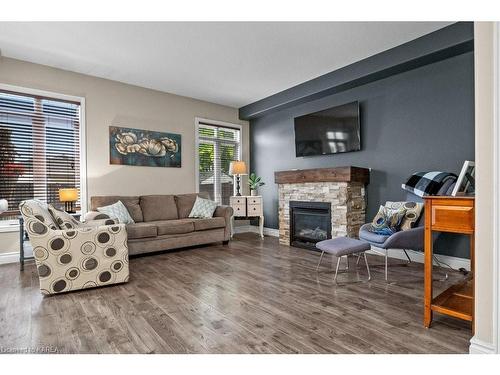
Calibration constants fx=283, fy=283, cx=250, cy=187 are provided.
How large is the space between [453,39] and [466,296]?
263 centimetres

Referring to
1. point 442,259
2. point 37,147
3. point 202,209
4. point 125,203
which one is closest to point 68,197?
point 125,203

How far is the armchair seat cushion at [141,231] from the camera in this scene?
3.84m

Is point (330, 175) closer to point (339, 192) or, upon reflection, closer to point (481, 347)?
point (339, 192)

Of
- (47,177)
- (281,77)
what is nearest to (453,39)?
(281,77)

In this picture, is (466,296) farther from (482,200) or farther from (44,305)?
(44,305)

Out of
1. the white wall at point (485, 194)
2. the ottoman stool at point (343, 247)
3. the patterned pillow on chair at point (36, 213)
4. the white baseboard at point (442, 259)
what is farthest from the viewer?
the white baseboard at point (442, 259)

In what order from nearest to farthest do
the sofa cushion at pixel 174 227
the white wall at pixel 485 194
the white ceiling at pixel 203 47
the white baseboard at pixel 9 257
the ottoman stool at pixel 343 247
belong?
the white wall at pixel 485 194 < the ottoman stool at pixel 343 247 < the white ceiling at pixel 203 47 < the white baseboard at pixel 9 257 < the sofa cushion at pixel 174 227

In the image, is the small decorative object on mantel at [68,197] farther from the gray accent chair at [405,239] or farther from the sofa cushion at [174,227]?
the gray accent chair at [405,239]

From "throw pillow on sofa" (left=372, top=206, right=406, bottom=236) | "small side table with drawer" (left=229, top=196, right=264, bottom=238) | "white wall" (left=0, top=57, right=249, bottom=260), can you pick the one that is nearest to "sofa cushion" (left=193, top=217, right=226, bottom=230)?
"small side table with drawer" (left=229, top=196, right=264, bottom=238)

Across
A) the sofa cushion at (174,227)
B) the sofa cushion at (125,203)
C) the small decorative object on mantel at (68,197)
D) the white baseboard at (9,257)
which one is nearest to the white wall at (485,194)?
the sofa cushion at (174,227)

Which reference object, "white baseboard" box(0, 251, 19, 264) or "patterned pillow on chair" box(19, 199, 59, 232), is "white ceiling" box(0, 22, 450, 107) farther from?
"white baseboard" box(0, 251, 19, 264)

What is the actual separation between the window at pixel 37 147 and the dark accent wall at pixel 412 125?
3.87 metres

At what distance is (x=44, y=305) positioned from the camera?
7.72ft

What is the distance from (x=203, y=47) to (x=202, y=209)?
2.49 meters
